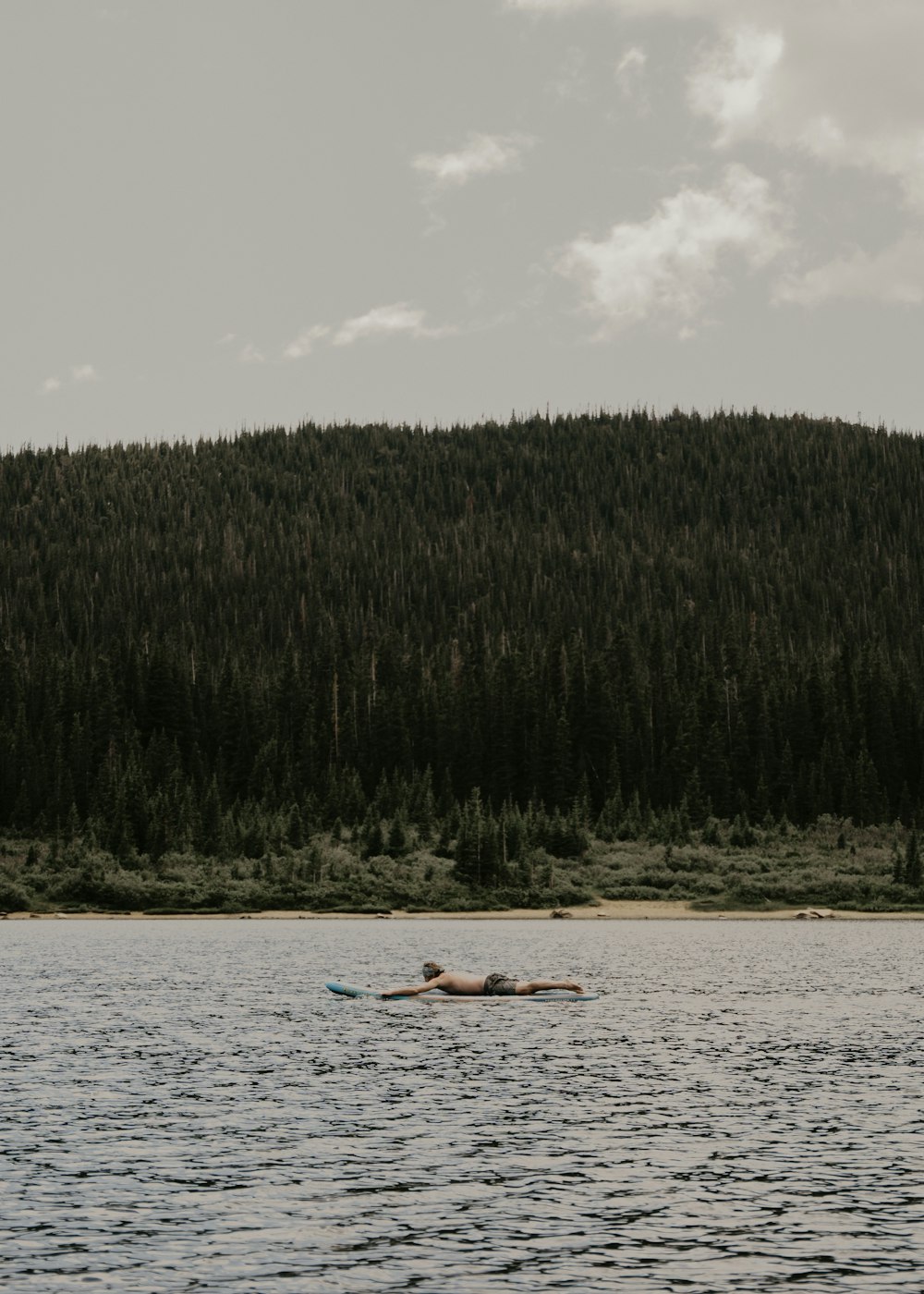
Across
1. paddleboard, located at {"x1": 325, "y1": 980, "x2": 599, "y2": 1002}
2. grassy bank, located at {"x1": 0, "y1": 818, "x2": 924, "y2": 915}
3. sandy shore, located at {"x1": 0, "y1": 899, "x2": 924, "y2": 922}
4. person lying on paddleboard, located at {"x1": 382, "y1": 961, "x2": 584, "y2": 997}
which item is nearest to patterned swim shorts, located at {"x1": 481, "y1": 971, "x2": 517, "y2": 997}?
person lying on paddleboard, located at {"x1": 382, "y1": 961, "x2": 584, "y2": 997}

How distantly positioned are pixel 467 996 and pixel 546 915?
220 ft

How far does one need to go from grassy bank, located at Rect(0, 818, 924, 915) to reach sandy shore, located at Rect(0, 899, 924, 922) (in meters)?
1.66

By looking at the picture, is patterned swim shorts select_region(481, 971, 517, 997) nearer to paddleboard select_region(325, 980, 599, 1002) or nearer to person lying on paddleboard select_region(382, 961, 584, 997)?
person lying on paddleboard select_region(382, 961, 584, 997)

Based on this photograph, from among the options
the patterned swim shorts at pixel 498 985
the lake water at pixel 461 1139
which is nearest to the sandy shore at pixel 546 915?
the lake water at pixel 461 1139

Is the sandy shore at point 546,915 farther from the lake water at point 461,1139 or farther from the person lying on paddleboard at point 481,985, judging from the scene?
the person lying on paddleboard at point 481,985

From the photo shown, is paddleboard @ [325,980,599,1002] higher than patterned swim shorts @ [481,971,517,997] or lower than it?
lower

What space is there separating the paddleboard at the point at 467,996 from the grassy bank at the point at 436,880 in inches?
2702

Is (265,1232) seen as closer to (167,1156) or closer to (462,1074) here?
(167,1156)

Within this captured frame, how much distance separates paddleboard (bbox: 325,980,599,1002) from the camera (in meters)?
58.3

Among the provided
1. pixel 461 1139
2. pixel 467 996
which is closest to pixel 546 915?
pixel 467 996

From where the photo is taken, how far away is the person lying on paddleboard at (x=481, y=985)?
5734cm

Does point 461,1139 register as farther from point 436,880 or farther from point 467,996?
point 436,880

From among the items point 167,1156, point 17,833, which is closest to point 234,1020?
point 167,1156

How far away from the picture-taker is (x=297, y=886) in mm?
134375
